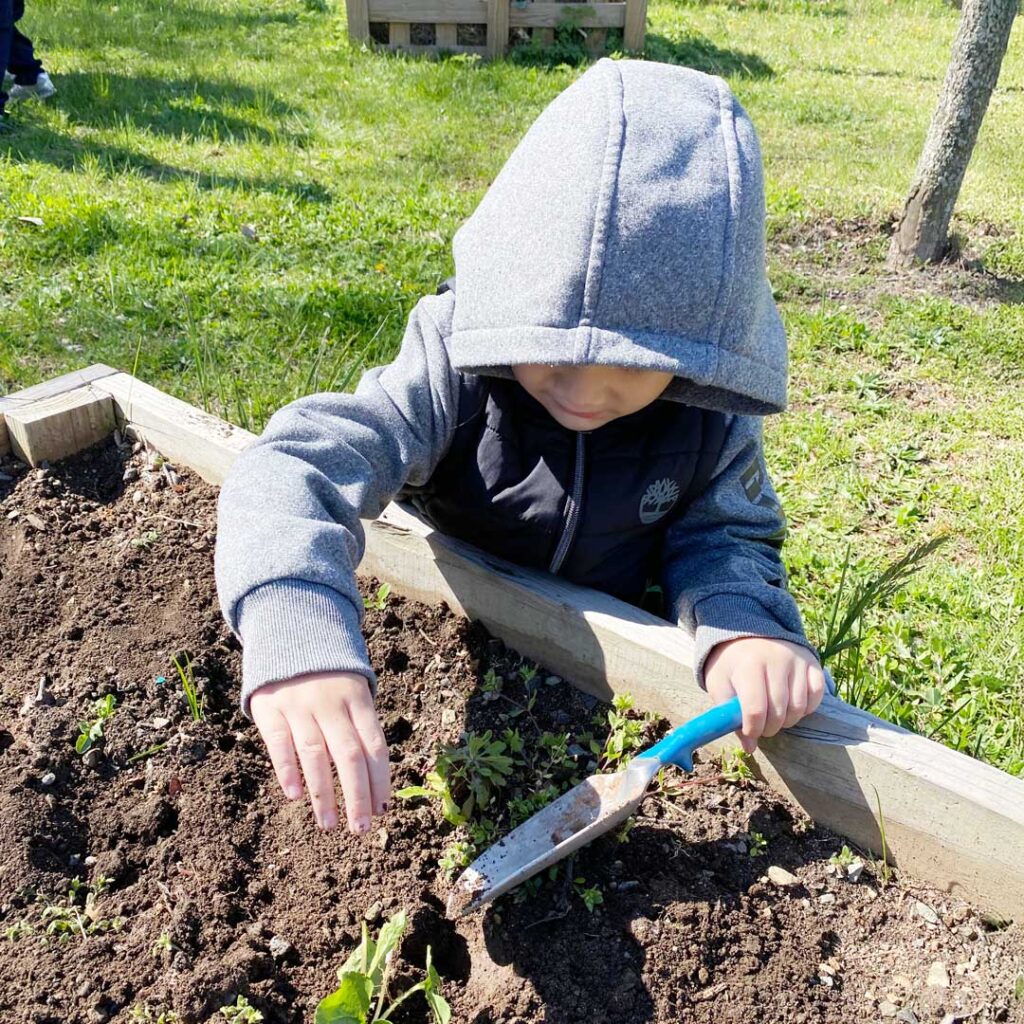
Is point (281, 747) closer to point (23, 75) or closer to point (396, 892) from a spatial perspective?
point (396, 892)

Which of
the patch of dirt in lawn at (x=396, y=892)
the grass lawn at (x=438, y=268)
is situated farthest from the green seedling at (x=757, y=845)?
the grass lawn at (x=438, y=268)

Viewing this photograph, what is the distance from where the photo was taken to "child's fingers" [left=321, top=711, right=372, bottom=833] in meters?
1.32

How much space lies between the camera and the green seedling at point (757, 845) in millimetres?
1734

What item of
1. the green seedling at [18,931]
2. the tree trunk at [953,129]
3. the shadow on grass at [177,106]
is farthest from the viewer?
the shadow on grass at [177,106]

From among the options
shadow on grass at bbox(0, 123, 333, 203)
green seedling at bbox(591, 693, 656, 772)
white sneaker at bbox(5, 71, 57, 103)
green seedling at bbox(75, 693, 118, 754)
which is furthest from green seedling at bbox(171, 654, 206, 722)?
white sneaker at bbox(5, 71, 57, 103)

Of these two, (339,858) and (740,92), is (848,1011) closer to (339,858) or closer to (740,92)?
(339,858)

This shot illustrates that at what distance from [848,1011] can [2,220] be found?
172 inches

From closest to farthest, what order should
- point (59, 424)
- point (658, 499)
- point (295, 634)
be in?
point (295, 634), point (658, 499), point (59, 424)

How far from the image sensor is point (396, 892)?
64.5 inches

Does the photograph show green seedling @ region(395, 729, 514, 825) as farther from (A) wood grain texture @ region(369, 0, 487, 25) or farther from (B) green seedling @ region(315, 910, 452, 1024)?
(A) wood grain texture @ region(369, 0, 487, 25)

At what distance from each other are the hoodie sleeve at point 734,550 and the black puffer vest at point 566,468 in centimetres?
5

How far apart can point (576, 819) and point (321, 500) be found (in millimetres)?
648

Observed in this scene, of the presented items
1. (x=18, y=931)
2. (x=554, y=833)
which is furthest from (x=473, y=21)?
(x=18, y=931)

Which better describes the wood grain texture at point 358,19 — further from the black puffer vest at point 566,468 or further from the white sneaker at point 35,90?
the black puffer vest at point 566,468
